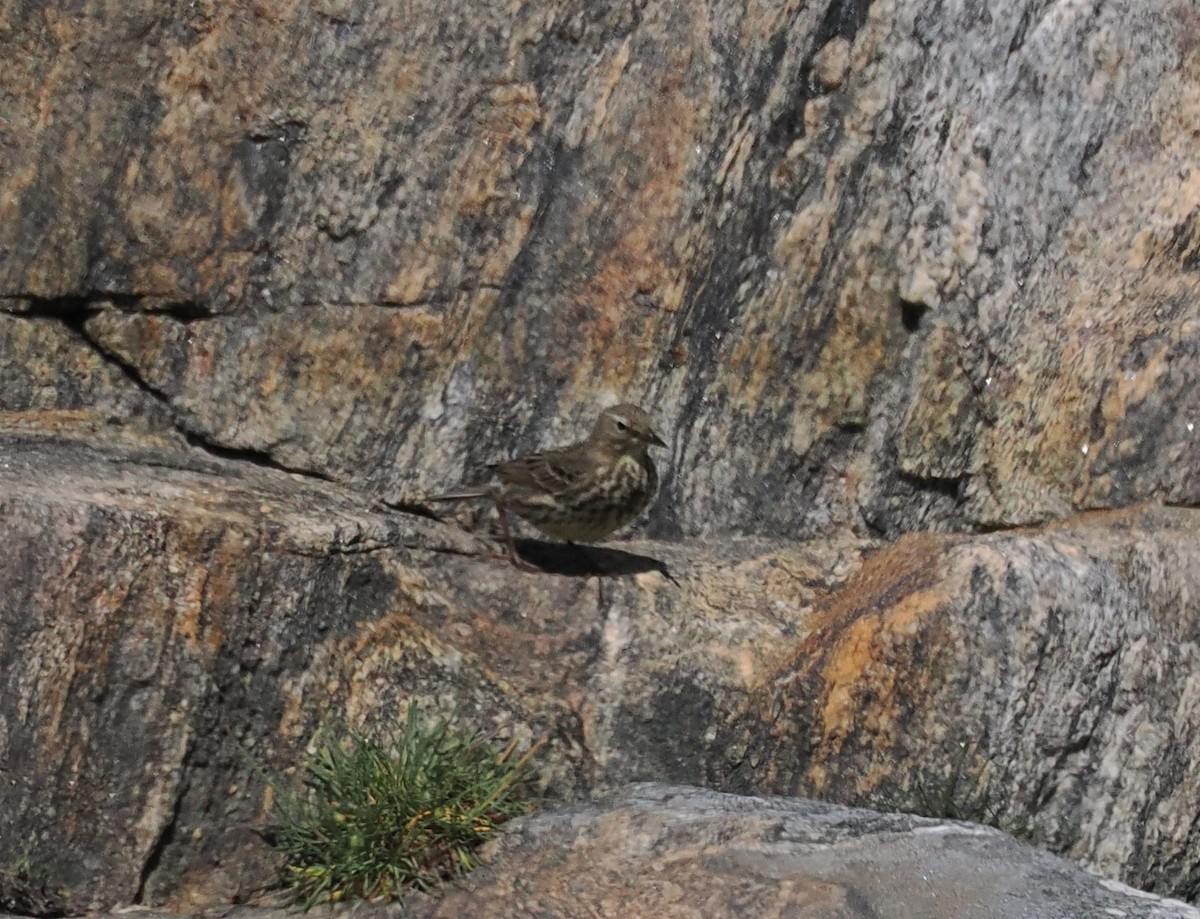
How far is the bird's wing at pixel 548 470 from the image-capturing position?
25.1ft

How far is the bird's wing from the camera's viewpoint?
7.65 meters

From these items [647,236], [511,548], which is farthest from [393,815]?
[647,236]

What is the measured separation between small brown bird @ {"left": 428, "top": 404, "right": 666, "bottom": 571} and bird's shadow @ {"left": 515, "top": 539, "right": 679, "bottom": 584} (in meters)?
0.14

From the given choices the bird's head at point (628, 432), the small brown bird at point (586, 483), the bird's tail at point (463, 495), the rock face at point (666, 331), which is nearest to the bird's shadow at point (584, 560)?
the rock face at point (666, 331)

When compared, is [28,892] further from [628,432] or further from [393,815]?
[628,432]

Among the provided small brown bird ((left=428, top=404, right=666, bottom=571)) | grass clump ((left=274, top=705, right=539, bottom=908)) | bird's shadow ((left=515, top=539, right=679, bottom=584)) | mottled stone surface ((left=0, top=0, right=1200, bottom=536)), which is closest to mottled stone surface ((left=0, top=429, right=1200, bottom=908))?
bird's shadow ((left=515, top=539, right=679, bottom=584))

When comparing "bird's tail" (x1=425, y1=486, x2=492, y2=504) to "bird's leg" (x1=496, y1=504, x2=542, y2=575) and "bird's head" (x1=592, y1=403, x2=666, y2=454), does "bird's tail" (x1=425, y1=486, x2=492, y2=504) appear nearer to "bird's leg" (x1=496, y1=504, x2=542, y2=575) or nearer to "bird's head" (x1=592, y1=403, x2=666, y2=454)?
"bird's leg" (x1=496, y1=504, x2=542, y2=575)

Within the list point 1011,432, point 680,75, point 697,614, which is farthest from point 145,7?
point 1011,432

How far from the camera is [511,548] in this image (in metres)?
7.87

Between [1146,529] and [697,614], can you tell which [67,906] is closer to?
[697,614]

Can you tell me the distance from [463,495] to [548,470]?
46 centimetres

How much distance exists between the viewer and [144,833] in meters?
6.44

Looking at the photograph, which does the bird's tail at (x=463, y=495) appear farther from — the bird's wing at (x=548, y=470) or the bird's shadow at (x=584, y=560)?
the bird's shadow at (x=584, y=560)

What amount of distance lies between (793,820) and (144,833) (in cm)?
248
